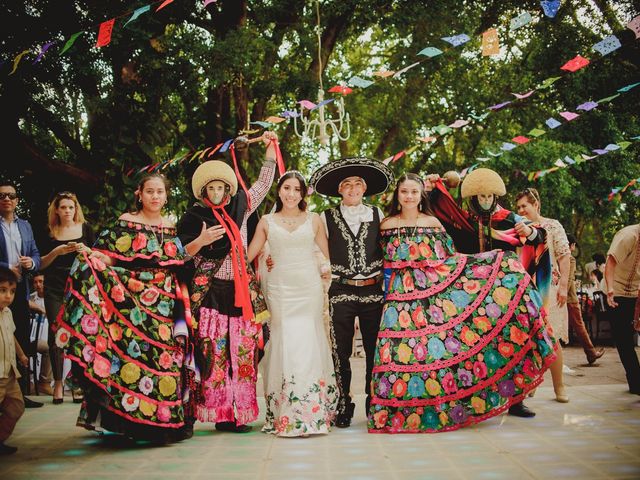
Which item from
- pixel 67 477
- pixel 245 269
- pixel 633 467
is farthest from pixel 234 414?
pixel 633 467

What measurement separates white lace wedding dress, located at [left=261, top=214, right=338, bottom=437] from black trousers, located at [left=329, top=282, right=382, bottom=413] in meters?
0.08

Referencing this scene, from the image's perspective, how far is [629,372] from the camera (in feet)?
18.7

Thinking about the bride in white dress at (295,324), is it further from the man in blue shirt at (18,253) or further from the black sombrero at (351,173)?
the man in blue shirt at (18,253)

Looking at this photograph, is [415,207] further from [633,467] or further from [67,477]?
[67,477]

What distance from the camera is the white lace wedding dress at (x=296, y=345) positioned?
14.9 ft

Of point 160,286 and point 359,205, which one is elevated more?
point 359,205

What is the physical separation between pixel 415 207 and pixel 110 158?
6.06 meters

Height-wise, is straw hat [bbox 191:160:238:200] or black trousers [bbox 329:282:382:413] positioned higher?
straw hat [bbox 191:160:238:200]

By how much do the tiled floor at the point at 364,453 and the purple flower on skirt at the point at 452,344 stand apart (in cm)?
59

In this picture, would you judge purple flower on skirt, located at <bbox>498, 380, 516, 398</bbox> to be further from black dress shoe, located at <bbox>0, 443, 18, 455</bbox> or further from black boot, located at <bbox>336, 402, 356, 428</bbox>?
black dress shoe, located at <bbox>0, 443, 18, 455</bbox>

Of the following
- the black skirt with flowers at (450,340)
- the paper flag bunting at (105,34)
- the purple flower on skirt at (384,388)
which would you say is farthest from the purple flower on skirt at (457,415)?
the paper flag bunting at (105,34)

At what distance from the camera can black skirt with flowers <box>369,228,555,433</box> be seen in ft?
14.9

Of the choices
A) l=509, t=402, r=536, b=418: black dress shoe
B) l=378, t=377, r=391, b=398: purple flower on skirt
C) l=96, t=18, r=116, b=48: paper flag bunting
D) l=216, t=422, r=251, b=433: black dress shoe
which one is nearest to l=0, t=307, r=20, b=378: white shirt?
l=216, t=422, r=251, b=433: black dress shoe

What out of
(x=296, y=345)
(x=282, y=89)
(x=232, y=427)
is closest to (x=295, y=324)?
(x=296, y=345)
